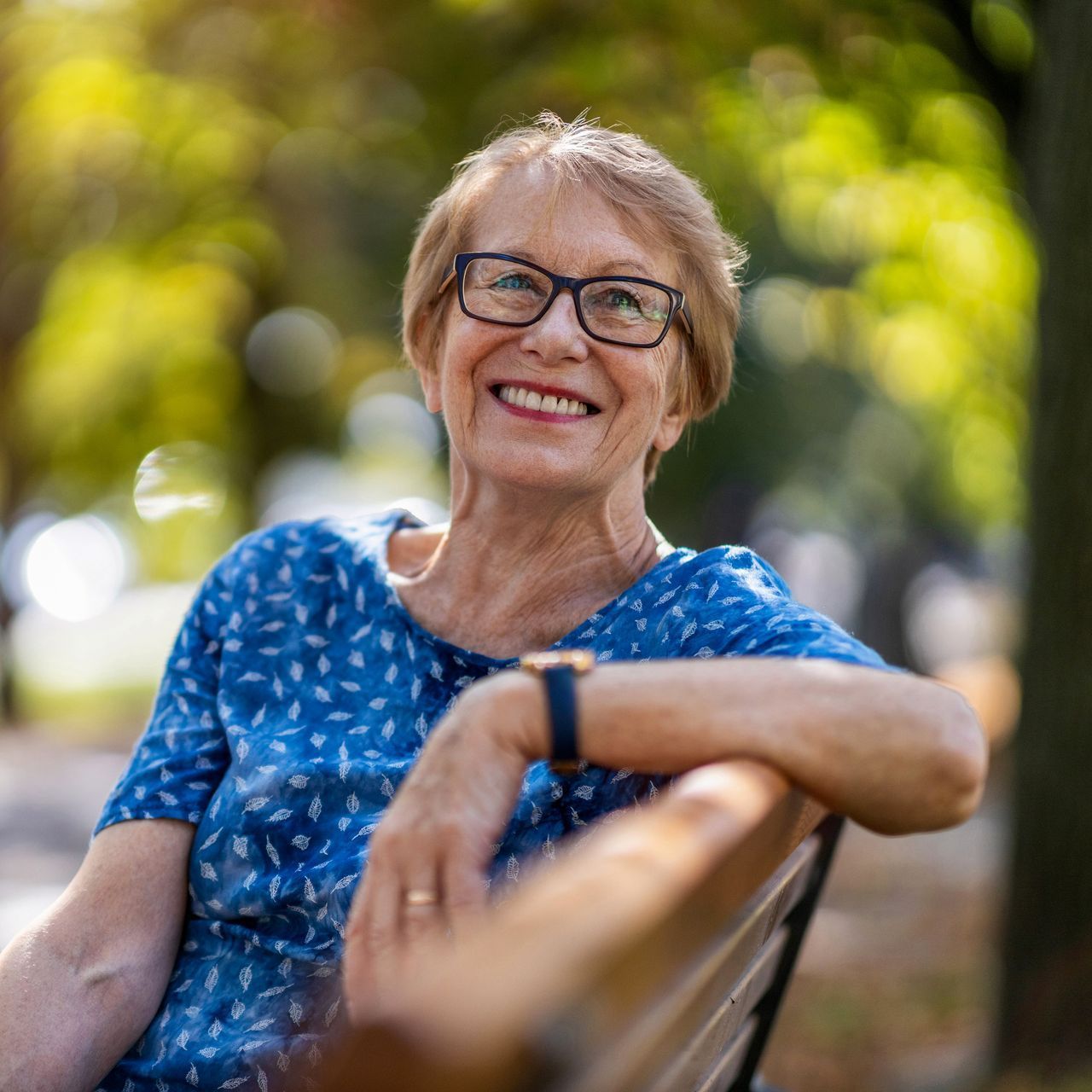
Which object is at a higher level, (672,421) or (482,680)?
(672,421)

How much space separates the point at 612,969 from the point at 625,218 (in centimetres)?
153

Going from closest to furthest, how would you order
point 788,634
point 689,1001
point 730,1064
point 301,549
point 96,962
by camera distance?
1. point 689,1001
2. point 788,634
3. point 730,1064
4. point 96,962
5. point 301,549

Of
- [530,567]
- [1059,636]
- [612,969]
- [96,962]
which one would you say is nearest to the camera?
[612,969]

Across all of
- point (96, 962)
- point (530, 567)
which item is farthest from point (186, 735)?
point (530, 567)

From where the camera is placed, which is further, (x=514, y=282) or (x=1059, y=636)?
(x=1059, y=636)

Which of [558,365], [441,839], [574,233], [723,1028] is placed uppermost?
[574,233]

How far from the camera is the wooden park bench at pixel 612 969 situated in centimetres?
84

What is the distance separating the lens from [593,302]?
2.20 metres

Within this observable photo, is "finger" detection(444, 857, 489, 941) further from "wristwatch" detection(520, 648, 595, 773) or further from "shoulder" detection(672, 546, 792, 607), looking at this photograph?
"shoulder" detection(672, 546, 792, 607)

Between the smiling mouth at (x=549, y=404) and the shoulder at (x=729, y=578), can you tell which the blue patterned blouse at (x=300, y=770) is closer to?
the shoulder at (x=729, y=578)

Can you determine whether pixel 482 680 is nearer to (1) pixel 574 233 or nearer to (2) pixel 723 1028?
(2) pixel 723 1028

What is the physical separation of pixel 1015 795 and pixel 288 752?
10.5 feet

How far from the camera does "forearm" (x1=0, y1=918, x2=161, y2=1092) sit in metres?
1.94

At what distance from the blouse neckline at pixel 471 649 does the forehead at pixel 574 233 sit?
18.5 inches
